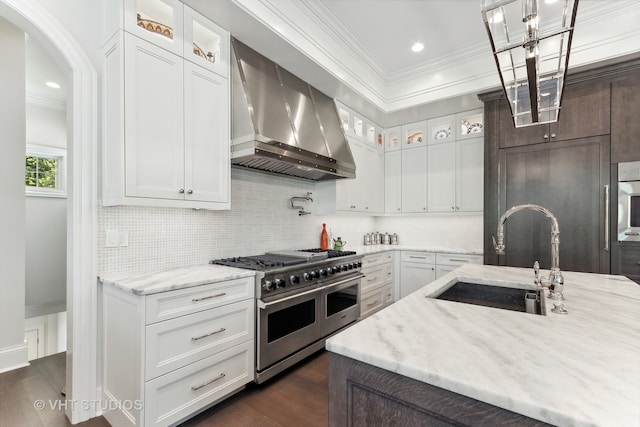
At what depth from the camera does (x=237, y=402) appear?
2.15 m

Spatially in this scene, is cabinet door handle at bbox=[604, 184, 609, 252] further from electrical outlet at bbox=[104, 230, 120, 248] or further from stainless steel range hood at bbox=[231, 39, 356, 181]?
electrical outlet at bbox=[104, 230, 120, 248]

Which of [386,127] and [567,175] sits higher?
[386,127]

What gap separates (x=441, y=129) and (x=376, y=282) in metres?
2.35

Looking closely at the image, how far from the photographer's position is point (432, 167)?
170 inches

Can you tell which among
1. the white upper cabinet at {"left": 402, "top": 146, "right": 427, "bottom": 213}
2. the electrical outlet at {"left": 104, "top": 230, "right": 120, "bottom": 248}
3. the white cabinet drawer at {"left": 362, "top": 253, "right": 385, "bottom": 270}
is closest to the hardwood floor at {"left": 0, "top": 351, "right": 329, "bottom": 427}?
the electrical outlet at {"left": 104, "top": 230, "right": 120, "bottom": 248}

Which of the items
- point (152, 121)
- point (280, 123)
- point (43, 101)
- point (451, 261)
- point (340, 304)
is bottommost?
point (340, 304)

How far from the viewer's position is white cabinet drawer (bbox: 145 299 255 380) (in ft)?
5.65

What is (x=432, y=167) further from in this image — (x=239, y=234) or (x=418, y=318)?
(x=418, y=318)

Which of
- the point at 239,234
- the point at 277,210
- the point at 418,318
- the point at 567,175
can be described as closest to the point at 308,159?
the point at 277,210

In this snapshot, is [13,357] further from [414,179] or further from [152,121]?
[414,179]

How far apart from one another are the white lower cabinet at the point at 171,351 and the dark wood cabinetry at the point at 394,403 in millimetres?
1262

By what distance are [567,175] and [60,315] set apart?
256 inches

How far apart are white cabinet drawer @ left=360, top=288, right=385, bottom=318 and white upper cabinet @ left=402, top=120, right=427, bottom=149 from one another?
2178 millimetres
